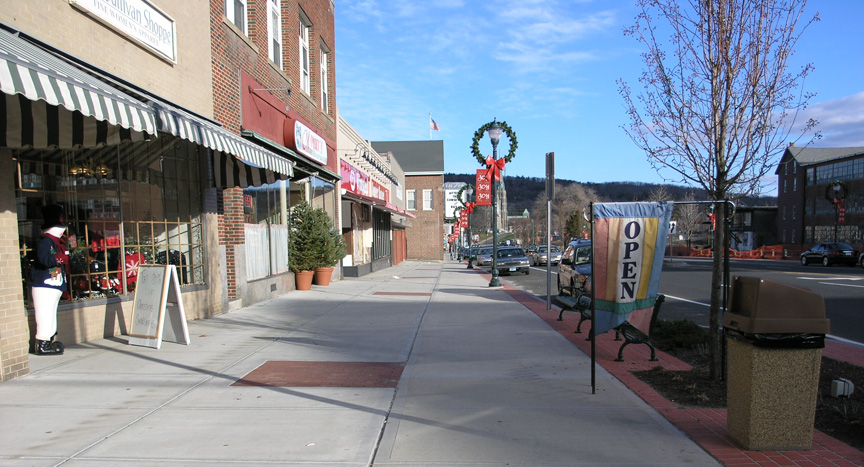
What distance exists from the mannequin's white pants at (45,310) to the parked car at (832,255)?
41.6m

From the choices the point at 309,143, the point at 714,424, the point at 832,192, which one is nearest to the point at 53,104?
the point at 714,424

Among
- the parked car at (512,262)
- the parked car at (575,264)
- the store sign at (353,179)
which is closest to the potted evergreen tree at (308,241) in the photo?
the store sign at (353,179)

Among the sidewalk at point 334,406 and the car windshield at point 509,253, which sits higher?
the sidewalk at point 334,406

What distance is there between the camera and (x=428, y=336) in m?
8.68

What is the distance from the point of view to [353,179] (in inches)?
867

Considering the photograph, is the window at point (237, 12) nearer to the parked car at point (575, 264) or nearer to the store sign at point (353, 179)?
the store sign at point (353, 179)

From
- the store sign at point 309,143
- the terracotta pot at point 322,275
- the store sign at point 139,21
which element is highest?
the store sign at point 139,21

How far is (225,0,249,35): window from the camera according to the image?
11613 mm

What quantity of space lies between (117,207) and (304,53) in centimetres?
1057

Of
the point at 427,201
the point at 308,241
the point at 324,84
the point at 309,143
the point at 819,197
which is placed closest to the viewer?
the point at 308,241

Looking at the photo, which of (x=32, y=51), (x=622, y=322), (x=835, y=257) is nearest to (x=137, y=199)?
(x=32, y=51)

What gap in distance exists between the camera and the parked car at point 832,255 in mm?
35125

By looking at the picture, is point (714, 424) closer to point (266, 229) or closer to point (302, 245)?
point (266, 229)

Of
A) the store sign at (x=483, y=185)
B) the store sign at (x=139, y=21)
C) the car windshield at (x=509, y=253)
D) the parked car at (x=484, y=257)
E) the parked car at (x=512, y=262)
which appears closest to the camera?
the store sign at (x=139, y=21)
